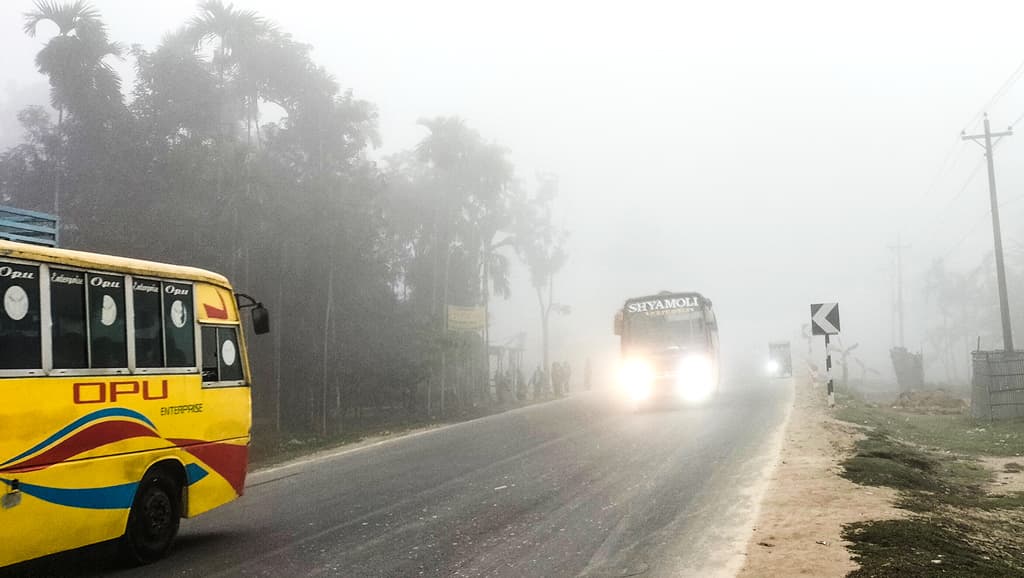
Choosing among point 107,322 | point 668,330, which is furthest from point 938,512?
point 668,330

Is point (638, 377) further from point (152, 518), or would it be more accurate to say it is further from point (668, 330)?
point (152, 518)

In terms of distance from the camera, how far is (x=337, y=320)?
33000mm

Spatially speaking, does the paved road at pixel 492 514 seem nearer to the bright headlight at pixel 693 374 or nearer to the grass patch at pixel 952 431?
the grass patch at pixel 952 431

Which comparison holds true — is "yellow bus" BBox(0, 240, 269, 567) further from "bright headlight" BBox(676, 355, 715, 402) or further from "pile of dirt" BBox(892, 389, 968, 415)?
"pile of dirt" BBox(892, 389, 968, 415)

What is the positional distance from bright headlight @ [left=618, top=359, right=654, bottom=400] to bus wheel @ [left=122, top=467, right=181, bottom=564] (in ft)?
61.5

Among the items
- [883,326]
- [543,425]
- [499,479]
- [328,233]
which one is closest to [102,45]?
[328,233]

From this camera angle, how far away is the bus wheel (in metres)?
6.95

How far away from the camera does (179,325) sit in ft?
25.1

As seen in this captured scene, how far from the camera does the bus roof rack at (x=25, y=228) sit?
6.78m

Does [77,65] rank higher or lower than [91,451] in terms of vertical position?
higher

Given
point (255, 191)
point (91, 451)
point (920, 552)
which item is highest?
point (255, 191)

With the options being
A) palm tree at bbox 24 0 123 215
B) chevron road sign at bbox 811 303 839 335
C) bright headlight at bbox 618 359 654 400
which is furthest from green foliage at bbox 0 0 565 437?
chevron road sign at bbox 811 303 839 335

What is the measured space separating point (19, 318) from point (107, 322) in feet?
2.84

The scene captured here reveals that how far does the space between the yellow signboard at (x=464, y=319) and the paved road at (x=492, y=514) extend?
18.3m
